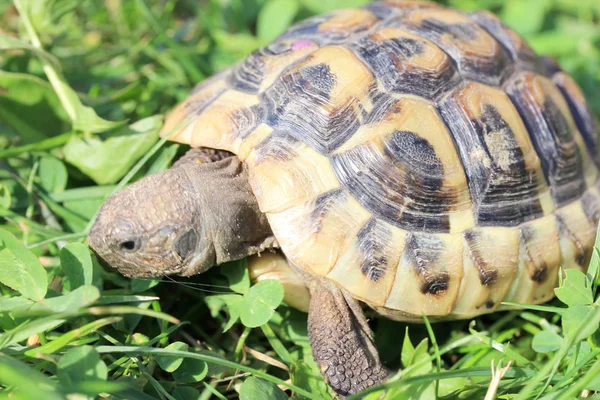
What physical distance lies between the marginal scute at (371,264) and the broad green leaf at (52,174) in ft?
4.42

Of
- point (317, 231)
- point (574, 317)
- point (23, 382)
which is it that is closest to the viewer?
point (23, 382)

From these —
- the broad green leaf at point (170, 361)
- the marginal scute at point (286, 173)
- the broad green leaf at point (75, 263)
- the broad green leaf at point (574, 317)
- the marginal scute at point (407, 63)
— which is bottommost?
the broad green leaf at point (170, 361)

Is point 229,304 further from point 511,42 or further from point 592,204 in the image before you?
point 511,42

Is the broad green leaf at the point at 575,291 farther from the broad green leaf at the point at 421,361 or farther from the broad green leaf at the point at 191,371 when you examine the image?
the broad green leaf at the point at 191,371

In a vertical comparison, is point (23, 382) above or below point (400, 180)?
above

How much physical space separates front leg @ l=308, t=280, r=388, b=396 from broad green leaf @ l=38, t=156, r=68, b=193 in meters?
1.24

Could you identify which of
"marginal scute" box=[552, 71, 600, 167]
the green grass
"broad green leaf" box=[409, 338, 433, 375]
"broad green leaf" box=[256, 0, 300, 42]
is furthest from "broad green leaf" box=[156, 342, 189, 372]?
"broad green leaf" box=[256, 0, 300, 42]

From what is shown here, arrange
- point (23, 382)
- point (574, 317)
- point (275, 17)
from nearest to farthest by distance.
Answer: point (23, 382) < point (574, 317) < point (275, 17)

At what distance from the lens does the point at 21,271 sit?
193 centimetres

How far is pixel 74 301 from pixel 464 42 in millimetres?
1948

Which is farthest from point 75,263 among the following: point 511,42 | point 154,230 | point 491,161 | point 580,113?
point 580,113

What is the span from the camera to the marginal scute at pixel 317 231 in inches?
82.6

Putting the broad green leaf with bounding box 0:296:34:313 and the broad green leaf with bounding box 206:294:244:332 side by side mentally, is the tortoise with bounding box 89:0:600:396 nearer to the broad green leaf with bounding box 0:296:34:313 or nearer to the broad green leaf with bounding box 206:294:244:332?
the broad green leaf with bounding box 206:294:244:332

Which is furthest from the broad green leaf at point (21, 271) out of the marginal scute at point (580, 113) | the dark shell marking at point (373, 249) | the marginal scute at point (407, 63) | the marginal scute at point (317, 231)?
the marginal scute at point (580, 113)
